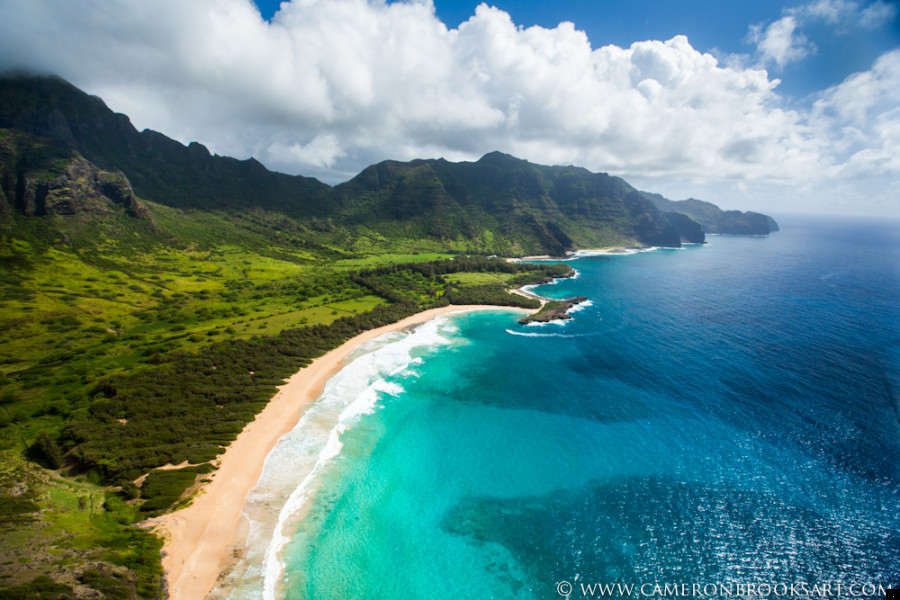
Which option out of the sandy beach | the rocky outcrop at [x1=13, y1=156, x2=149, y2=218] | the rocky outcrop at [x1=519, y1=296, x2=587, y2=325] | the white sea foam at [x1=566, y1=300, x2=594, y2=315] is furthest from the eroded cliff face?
the white sea foam at [x1=566, y1=300, x2=594, y2=315]

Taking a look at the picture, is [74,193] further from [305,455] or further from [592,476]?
[592,476]

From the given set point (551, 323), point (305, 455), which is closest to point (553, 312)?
point (551, 323)

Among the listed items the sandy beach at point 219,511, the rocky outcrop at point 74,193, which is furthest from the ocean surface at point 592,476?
the rocky outcrop at point 74,193

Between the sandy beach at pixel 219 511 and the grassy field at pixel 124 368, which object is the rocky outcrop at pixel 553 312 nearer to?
the grassy field at pixel 124 368

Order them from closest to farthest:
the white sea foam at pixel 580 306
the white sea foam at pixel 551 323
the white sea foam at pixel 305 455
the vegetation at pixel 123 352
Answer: the vegetation at pixel 123 352 < the white sea foam at pixel 305 455 < the white sea foam at pixel 551 323 < the white sea foam at pixel 580 306

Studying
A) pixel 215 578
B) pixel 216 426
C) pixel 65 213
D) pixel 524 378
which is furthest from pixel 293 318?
pixel 65 213

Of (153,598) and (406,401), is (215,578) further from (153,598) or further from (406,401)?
(406,401)
